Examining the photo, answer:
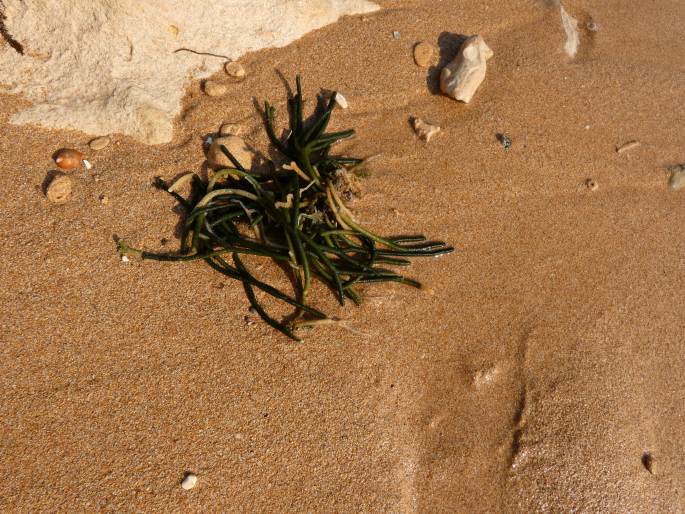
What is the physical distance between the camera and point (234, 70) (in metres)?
2.23

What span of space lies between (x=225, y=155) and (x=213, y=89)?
41cm

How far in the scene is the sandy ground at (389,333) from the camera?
1.61 m

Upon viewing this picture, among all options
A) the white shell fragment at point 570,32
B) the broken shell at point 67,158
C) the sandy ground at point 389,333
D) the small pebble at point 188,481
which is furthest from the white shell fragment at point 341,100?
the small pebble at point 188,481

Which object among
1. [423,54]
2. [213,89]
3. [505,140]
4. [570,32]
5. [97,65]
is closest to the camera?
[97,65]

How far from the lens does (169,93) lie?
6.91ft

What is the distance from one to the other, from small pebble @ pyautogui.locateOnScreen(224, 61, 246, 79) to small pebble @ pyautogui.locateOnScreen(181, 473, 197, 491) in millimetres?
1666

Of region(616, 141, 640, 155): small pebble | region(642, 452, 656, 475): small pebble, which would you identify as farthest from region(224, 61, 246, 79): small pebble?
region(642, 452, 656, 475): small pebble

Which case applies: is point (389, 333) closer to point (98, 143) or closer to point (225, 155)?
point (225, 155)

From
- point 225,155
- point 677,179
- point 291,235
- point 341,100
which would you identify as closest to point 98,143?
point 225,155

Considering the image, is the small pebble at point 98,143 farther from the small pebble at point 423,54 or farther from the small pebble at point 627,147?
the small pebble at point 627,147

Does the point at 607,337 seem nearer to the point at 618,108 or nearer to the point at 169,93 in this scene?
the point at 618,108

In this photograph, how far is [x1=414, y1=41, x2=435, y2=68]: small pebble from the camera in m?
2.46

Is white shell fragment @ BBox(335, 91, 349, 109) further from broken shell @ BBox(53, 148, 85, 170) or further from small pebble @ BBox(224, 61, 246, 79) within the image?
broken shell @ BBox(53, 148, 85, 170)

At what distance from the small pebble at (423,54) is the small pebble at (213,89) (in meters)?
0.98
